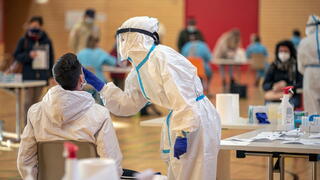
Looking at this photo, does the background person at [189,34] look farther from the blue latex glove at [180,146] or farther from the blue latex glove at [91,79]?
the blue latex glove at [180,146]

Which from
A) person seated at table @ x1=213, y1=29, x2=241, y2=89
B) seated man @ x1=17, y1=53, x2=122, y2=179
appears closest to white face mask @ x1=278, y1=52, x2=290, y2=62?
seated man @ x1=17, y1=53, x2=122, y2=179

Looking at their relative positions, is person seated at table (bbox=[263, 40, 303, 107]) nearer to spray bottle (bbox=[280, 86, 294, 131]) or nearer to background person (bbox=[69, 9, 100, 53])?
spray bottle (bbox=[280, 86, 294, 131])

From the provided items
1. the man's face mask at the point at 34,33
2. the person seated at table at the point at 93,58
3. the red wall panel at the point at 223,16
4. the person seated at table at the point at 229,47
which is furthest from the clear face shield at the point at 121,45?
the red wall panel at the point at 223,16

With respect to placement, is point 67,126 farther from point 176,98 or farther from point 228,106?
point 228,106

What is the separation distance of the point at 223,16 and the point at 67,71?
1730 centimetres

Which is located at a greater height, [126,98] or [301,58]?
[301,58]

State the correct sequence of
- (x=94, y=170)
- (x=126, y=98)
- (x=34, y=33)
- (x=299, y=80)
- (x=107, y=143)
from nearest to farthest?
1. (x=94, y=170)
2. (x=107, y=143)
3. (x=126, y=98)
4. (x=299, y=80)
5. (x=34, y=33)

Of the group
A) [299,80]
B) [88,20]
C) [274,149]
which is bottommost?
[274,149]

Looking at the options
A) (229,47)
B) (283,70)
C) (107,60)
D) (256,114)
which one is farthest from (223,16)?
(256,114)

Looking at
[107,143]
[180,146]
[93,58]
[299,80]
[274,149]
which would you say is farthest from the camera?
[93,58]

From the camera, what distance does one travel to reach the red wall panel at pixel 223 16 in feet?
65.8

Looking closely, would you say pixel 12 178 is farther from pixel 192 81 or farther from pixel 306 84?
pixel 306 84

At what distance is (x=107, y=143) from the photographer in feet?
11.2

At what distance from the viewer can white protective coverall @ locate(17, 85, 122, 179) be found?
3.42 m
